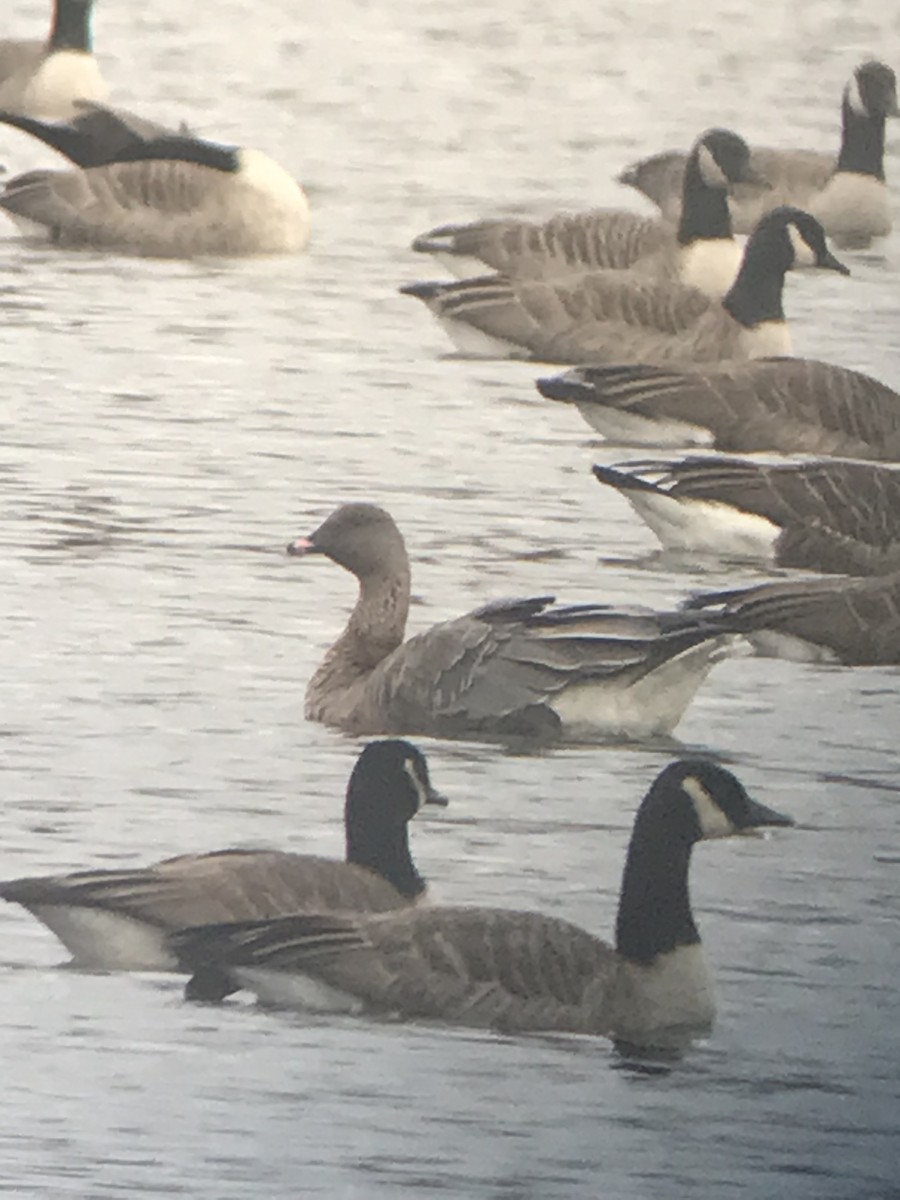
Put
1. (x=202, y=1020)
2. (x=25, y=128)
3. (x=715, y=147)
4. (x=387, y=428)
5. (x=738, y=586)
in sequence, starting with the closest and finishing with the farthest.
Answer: (x=202, y=1020), (x=738, y=586), (x=387, y=428), (x=715, y=147), (x=25, y=128)

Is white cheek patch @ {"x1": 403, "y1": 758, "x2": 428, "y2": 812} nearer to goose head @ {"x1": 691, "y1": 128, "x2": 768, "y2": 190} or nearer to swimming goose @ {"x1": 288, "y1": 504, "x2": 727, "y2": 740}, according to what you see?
swimming goose @ {"x1": 288, "y1": 504, "x2": 727, "y2": 740}

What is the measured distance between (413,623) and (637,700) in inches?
22.2

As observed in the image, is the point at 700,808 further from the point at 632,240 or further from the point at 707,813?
the point at 632,240

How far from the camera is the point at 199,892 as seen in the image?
5.29 metres

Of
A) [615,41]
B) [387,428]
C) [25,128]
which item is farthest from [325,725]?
[25,128]

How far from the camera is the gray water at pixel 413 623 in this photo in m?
4.95

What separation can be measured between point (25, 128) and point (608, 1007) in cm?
479

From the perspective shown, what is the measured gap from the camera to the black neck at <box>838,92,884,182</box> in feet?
23.5

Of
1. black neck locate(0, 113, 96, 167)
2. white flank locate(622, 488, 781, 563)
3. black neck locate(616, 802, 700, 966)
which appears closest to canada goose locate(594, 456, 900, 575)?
white flank locate(622, 488, 781, 563)

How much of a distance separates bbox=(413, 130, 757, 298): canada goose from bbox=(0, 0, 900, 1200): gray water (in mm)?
92

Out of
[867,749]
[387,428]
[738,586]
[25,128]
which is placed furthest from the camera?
[25,128]

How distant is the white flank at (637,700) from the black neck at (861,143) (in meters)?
1.41

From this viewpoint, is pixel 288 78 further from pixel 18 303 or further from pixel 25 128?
pixel 25 128

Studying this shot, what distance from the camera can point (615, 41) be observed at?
289 inches
